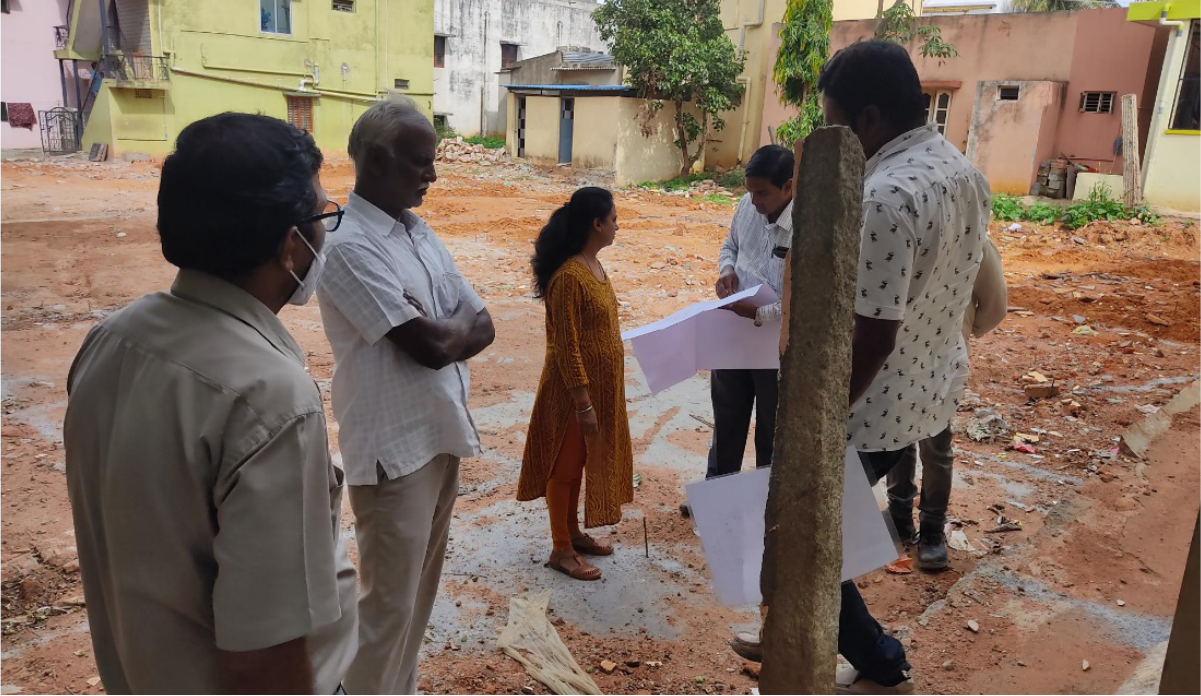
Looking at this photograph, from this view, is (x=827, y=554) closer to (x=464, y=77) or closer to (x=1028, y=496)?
(x=1028, y=496)

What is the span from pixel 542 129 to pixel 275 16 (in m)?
8.68

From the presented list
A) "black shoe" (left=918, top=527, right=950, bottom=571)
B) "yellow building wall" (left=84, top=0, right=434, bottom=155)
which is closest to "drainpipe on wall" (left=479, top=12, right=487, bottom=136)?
"yellow building wall" (left=84, top=0, right=434, bottom=155)

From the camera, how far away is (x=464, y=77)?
33.4 m

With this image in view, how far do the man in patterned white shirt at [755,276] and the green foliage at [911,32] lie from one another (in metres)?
16.9

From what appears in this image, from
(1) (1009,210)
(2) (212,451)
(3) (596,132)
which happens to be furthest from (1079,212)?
(2) (212,451)

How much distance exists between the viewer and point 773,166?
11.9ft

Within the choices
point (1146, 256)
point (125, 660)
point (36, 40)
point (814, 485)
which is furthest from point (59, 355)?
point (36, 40)

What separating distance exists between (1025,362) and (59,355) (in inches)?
338

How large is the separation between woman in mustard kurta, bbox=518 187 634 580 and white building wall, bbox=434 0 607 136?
31.9 m

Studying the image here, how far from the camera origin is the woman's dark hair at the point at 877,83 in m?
2.21

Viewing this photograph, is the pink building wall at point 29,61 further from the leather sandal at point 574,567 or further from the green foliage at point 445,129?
the leather sandal at point 574,567

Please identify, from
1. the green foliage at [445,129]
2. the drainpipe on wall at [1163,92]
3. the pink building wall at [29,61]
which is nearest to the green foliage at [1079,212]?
the drainpipe on wall at [1163,92]

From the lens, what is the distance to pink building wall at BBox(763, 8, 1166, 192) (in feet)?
55.2

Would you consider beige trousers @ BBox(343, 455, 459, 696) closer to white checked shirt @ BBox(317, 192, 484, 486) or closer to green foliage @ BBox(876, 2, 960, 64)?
white checked shirt @ BBox(317, 192, 484, 486)
